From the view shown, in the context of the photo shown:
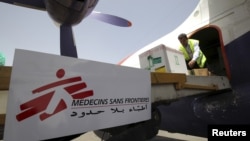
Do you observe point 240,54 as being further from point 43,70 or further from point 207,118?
point 43,70

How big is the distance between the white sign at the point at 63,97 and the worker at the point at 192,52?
9.73ft

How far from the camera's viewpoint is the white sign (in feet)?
4.65

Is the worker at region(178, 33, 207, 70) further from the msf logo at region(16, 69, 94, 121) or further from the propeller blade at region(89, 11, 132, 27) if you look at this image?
the msf logo at region(16, 69, 94, 121)

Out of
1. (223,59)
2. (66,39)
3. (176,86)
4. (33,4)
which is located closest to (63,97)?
(176,86)

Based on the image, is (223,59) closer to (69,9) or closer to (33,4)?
(69,9)

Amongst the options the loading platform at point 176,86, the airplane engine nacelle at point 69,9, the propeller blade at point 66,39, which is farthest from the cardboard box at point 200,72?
the propeller blade at point 66,39

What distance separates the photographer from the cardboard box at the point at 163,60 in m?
3.48

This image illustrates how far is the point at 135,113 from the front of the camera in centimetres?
230

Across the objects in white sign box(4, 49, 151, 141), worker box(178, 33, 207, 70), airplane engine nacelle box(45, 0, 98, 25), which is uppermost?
airplane engine nacelle box(45, 0, 98, 25)

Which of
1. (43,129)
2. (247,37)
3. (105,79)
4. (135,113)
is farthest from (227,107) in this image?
(43,129)

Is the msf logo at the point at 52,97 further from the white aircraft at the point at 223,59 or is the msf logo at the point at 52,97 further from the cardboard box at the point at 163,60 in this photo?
the cardboard box at the point at 163,60

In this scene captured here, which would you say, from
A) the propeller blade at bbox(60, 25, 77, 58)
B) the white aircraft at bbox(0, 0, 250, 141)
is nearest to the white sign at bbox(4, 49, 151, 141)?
the white aircraft at bbox(0, 0, 250, 141)

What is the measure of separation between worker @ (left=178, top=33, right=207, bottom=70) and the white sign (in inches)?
117

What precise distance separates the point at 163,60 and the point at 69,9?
5.91 ft
